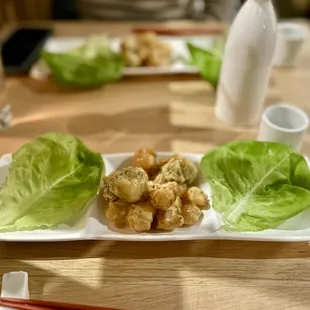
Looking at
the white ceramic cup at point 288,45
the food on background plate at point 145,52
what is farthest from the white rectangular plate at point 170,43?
the white ceramic cup at point 288,45

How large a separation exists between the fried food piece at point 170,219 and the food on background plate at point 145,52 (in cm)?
76

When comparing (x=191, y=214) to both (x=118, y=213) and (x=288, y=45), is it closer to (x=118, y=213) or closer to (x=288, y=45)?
(x=118, y=213)

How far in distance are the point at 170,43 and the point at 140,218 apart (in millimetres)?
968

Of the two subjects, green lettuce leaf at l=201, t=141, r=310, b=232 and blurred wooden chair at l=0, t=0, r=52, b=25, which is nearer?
green lettuce leaf at l=201, t=141, r=310, b=232

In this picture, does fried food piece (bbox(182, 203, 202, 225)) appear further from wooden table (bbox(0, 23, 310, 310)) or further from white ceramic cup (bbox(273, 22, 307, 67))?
white ceramic cup (bbox(273, 22, 307, 67))

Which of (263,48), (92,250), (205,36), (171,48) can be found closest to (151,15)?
(205,36)

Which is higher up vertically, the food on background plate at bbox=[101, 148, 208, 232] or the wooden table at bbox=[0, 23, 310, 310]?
the food on background plate at bbox=[101, 148, 208, 232]

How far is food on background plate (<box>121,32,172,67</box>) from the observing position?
137 centimetres

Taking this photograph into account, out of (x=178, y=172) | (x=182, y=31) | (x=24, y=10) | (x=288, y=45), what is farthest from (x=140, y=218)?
(x=24, y=10)

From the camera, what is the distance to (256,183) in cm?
85

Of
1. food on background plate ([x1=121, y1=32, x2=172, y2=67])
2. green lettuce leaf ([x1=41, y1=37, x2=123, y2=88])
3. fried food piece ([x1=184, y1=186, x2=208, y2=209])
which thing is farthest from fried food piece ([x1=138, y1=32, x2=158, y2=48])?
fried food piece ([x1=184, y1=186, x2=208, y2=209])

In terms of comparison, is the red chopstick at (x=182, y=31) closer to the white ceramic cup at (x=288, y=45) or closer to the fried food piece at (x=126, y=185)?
the white ceramic cup at (x=288, y=45)

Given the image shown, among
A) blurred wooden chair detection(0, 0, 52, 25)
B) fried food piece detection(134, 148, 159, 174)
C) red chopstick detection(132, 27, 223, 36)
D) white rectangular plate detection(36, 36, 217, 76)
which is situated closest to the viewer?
fried food piece detection(134, 148, 159, 174)

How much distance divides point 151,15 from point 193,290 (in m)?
1.44
